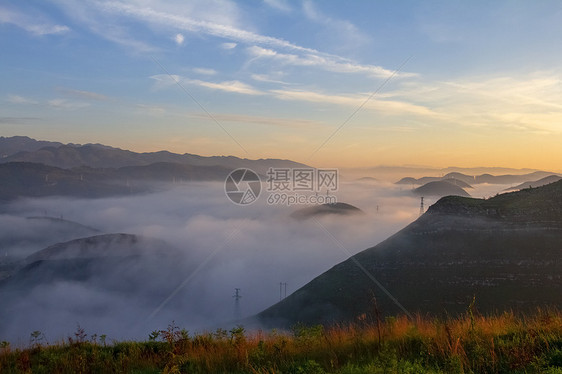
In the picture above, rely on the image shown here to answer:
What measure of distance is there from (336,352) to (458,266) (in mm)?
124313

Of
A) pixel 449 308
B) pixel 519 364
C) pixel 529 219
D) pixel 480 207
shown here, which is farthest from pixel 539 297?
pixel 519 364

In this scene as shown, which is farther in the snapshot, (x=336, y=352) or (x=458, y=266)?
(x=458, y=266)

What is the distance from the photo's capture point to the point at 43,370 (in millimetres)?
12125

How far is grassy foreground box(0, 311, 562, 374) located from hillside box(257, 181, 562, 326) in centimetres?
8460

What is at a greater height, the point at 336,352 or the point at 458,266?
the point at 336,352

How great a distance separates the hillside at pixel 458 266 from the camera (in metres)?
107

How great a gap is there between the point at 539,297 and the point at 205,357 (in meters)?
110

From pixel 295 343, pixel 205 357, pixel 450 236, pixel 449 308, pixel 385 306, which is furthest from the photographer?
pixel 450 236

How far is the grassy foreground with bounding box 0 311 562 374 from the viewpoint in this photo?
1004cm

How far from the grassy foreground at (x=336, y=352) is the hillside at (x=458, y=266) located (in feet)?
278

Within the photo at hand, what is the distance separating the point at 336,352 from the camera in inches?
469

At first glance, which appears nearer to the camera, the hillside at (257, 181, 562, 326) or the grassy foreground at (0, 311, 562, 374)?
the grassy foreground at (0, 311, 562, 374)

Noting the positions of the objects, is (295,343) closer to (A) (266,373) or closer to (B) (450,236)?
(A) (266,373)

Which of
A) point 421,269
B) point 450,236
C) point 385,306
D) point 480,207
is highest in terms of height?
point 480,207
